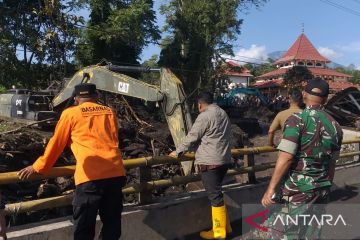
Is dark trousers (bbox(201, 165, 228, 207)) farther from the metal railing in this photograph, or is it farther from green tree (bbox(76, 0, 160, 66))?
green tree (bbox(76, 0, 160, 66))

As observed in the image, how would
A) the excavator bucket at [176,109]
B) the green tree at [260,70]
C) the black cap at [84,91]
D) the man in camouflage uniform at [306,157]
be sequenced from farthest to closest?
the green tree at [260,70]
the excavator bucket at [176,109]
the black cap at [84,91]
the man in camouflage uniform at [306,157]

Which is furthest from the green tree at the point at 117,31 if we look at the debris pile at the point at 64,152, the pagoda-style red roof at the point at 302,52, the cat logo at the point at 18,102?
the pagoda-style red roof at the point at 302,52

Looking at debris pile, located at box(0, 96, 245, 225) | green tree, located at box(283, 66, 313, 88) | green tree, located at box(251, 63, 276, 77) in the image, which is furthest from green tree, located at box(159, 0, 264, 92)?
green tree, located at box(251, 63, 276, 77)

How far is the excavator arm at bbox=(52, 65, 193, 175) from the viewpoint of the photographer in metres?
6.83

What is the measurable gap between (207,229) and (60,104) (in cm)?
500

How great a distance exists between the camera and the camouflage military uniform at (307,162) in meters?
3.60

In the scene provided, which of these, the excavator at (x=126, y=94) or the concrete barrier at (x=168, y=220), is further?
the excavator at (x=126, y=94)

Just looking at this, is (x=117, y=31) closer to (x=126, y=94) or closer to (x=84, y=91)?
(x=126, y=94)

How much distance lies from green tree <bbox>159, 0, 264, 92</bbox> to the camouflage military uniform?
27.8 metres

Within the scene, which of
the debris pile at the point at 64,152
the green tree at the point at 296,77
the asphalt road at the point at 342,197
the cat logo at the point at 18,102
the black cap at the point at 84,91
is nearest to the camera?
the black cap at the point at 84,91

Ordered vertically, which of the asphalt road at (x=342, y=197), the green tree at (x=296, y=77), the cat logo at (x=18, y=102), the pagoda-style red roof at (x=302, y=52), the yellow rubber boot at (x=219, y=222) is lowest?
the asphalt road at (x=342, y=197)

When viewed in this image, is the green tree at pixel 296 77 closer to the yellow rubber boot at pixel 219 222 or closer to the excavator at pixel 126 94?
the excavator at pixel 126 94

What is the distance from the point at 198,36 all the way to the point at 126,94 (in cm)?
2485

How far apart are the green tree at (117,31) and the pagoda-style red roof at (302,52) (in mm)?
47474
